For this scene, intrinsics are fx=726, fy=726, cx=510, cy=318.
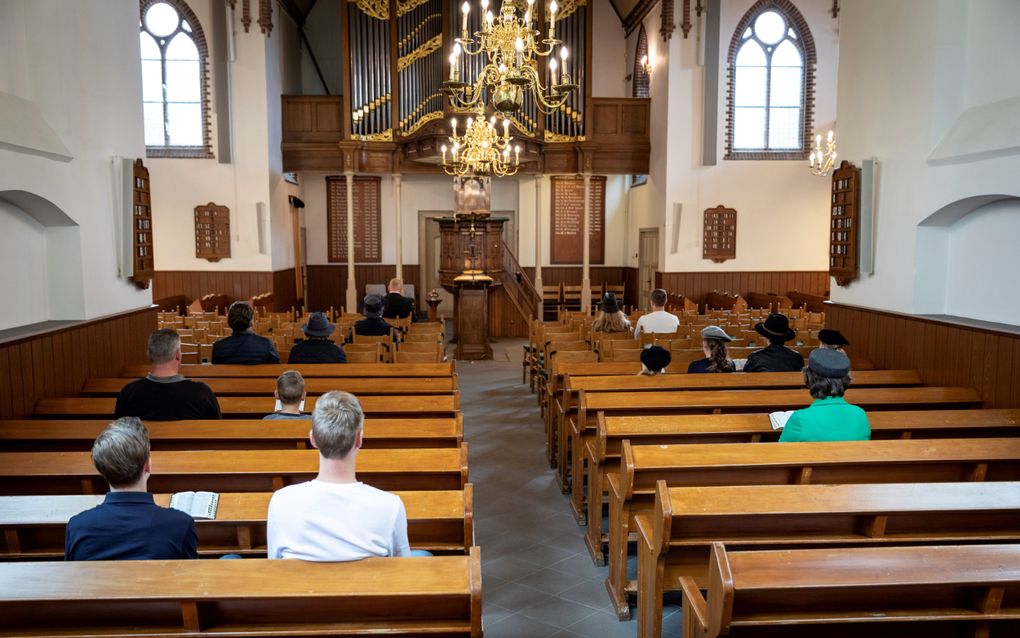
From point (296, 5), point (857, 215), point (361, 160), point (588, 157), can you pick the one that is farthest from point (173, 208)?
point (857, 215)

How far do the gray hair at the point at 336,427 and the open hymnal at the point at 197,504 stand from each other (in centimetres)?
82

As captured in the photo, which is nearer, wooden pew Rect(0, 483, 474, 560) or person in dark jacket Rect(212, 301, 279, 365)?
wooden pew Rect(0, 483, 474, 560)

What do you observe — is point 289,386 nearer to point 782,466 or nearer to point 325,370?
point 325,370

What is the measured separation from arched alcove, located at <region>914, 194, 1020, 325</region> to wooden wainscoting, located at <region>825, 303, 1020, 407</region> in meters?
0.35

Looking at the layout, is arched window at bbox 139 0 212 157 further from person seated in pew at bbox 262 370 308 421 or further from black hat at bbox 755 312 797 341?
black hat at bbox 755 312 797 341

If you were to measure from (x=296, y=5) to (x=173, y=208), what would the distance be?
5.40 metres

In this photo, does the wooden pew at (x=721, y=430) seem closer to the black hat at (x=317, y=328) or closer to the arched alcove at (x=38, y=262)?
the black hat at (x=317, y=328)

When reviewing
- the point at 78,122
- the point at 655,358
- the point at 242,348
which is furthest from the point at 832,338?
the point at 78,122

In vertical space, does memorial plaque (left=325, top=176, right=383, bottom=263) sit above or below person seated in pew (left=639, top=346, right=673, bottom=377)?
above

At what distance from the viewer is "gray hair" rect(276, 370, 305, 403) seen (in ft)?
13.1

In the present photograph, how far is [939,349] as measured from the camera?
6234 mm

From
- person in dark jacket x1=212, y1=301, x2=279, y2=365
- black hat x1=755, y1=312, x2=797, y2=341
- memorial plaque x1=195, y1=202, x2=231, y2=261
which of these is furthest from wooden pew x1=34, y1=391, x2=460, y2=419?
memorial plaque x1=195, y1=202, x2=231, y2=261

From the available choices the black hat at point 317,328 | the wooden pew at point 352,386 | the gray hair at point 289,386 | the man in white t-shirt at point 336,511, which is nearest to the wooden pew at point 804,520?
the man in white t-shirt at point 336,511

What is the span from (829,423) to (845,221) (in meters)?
4.48
